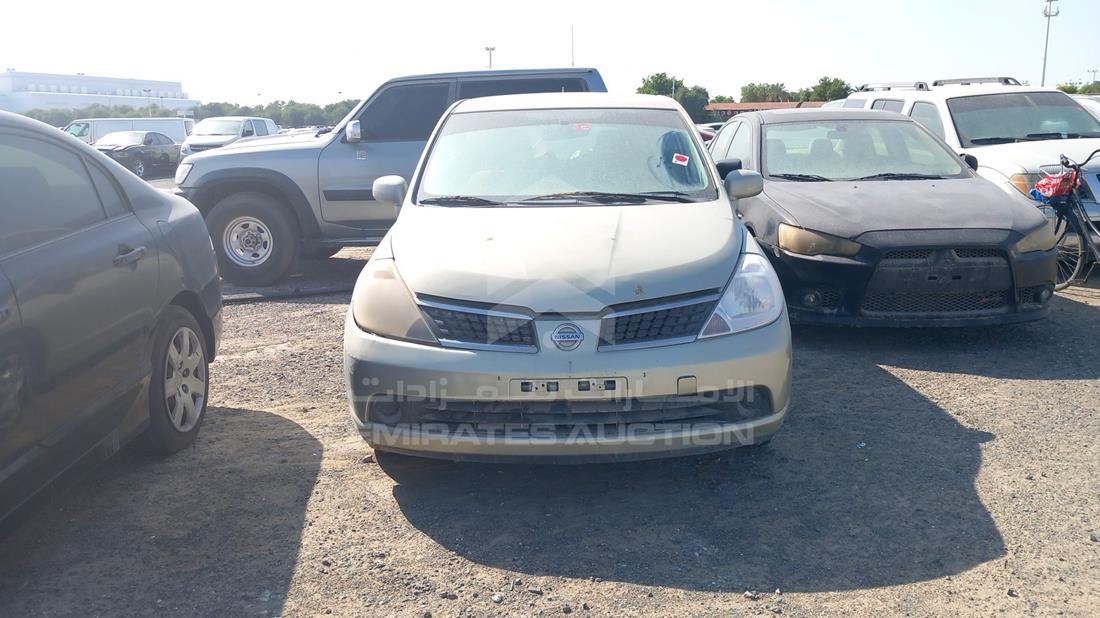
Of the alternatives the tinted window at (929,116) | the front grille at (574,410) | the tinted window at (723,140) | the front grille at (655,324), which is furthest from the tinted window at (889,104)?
the front grille at (574,410)

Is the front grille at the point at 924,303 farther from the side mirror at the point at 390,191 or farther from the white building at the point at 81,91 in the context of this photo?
the white building at the point at 81,91

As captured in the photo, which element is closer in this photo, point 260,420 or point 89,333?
point 89,333

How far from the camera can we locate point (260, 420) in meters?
4.94

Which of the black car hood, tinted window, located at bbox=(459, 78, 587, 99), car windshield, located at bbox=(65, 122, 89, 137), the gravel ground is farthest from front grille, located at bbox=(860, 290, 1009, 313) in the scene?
car windshield, located at bbox=(65, 122, 89, 137)

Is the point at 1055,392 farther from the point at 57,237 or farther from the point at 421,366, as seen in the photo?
the point at 57,237

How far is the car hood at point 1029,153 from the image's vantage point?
824 centimetres

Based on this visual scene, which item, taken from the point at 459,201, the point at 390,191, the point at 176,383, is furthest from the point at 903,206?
the point at 176,383

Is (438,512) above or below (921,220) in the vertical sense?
below

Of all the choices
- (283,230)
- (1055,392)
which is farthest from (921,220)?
(283,230)

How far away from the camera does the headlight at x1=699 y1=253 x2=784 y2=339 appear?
3.76m

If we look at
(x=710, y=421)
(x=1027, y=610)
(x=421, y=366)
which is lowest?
(x=1027, y=610)

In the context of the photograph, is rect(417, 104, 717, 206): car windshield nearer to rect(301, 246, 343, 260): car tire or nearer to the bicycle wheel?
the bicycle wheel

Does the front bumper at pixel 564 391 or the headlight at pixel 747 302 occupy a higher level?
the headlight at pixel 747 302

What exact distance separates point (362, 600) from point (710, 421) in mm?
1467
